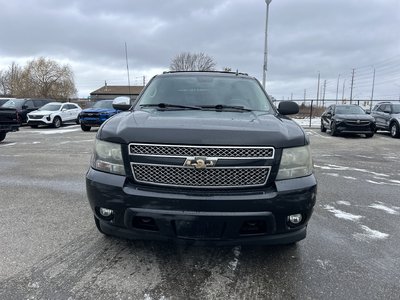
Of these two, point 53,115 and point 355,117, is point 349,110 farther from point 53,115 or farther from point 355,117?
point 53,115

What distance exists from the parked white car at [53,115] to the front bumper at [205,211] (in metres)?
19.7

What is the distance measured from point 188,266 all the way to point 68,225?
1.77 metres

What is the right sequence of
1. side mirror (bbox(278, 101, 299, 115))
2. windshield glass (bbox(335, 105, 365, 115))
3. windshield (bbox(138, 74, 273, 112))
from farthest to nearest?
windshield glass (bbox(335, 105, 365, 115)) → side mirror (bbox(278, 101, 299, 115)) → windshield (bbox(138, 74, 273, 112))

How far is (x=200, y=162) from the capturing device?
2.86 meters

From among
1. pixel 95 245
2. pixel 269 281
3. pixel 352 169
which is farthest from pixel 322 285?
pixel 352 169

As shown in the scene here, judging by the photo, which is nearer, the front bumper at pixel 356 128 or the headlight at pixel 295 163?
the headlight at pixel 295 163

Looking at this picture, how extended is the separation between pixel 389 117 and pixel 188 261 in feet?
57.9

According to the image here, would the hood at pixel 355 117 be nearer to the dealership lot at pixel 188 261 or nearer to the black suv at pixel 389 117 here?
the black suv at pixel 389 117

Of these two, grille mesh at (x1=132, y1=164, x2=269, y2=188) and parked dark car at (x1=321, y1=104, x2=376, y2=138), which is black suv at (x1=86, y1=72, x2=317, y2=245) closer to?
grille mesh at (x1=132, y1=164, x2=269, y2=188)

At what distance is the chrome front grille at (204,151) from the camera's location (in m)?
2.88

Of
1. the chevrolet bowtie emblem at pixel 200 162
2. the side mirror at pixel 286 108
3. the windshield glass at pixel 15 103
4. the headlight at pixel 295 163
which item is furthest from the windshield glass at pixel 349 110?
the windshield glass at pixel 15 103

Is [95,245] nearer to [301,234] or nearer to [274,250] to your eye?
[274,250]

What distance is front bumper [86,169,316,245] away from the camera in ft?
9.29

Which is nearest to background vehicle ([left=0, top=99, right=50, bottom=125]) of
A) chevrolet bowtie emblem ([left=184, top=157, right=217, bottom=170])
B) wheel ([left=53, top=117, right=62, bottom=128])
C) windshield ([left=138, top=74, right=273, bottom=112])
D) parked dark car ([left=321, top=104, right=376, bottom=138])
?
wheel ([left=53, top=117, right=62, bottom=128])
